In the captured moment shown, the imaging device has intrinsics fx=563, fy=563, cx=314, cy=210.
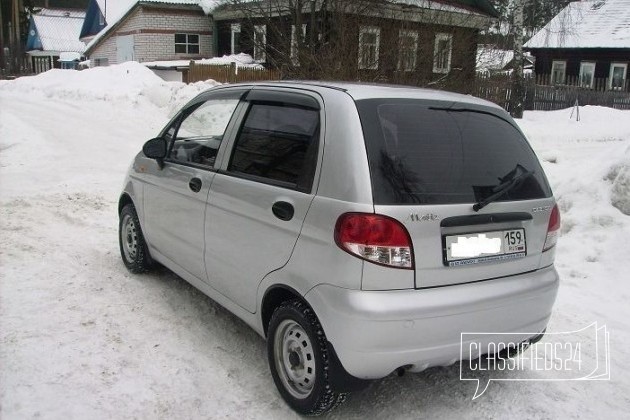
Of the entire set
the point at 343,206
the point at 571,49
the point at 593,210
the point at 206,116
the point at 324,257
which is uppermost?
the point at 571,49

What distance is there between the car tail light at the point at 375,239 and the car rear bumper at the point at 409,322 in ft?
0.54

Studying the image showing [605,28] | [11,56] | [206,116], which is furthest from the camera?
[11,56]

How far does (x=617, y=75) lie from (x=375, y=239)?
3700 centimetres

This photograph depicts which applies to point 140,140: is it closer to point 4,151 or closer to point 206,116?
point 4,151

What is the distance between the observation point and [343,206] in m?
2.73

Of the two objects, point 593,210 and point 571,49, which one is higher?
point 571,49

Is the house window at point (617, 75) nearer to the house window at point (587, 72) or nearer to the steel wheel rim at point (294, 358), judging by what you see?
the house window at point (587, 72)

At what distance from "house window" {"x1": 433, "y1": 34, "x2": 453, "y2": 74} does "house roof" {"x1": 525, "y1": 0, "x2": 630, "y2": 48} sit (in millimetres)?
25078

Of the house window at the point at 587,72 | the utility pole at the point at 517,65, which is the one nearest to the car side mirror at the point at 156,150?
the utility pole at the point at 517,65

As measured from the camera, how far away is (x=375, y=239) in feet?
8.73

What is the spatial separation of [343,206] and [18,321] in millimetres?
2683

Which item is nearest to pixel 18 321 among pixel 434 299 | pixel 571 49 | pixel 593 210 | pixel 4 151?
pixel 434 299

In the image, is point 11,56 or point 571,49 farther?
point 11,56

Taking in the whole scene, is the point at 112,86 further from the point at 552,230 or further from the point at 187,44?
the point at 552,230
